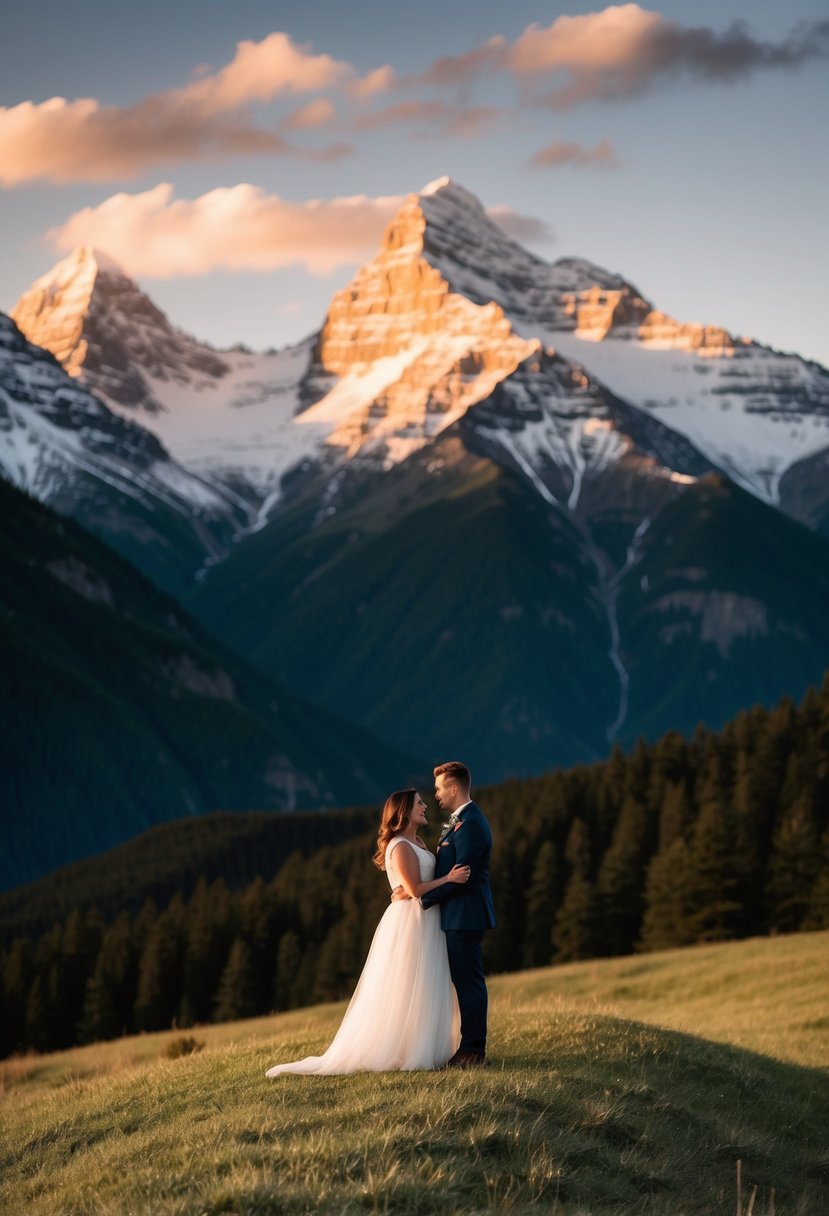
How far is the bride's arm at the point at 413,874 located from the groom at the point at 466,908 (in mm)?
118

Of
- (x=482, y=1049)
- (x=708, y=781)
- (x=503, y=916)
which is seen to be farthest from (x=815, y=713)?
(x=482, y=1049)

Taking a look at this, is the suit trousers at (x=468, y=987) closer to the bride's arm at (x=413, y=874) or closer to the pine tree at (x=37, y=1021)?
the bride's arm at (x=413, y=874)

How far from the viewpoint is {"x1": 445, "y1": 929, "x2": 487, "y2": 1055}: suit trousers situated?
26.0 meters

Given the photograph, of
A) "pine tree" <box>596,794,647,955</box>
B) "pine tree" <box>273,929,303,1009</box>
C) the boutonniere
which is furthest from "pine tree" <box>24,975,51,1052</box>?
the boutonniere

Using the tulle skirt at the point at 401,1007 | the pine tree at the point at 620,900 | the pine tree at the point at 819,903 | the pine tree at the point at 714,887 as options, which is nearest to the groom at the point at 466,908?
the tulle skirt at the point at 401,1007

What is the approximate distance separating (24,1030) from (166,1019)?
1085 centimetres

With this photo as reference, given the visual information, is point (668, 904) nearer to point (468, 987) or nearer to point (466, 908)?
point (468, 987)

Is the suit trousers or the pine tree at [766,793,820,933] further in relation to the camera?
the pine tree at [766,793,820,933]

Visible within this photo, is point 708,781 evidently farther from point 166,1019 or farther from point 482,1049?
point 482,1049

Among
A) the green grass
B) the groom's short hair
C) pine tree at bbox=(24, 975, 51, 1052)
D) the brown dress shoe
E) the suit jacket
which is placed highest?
the groom's short hair

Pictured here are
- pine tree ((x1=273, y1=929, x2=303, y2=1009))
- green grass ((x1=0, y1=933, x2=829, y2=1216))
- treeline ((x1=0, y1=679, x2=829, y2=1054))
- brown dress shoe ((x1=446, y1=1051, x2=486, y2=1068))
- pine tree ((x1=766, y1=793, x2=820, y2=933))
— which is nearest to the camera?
green grass ((x1=0, y1=933, x2=829, y2=1216))

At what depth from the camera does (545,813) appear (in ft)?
502

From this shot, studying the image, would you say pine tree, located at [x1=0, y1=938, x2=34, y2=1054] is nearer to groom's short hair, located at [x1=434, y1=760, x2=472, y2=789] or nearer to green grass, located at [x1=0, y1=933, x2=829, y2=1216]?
green grass, located at [x1=0, y1=933, x2=829, y2=1216]

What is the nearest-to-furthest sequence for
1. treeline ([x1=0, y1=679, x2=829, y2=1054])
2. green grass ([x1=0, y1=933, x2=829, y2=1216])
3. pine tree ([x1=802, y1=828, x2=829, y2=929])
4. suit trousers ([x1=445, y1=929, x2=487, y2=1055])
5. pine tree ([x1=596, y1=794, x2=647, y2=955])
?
green grass ([x1=0, y1=933, x2=829, y2=1216]), suit trousers ([x1=445, y1=929, x2=487, y2=1055]), pine tree ([x1=802, y1=828, x2=829, y2=929]), treeline ([x1=0, y1=679, x2=829, y2=1054]), pine tree ([x1=596, y1=794, x2=647, y2=955])
